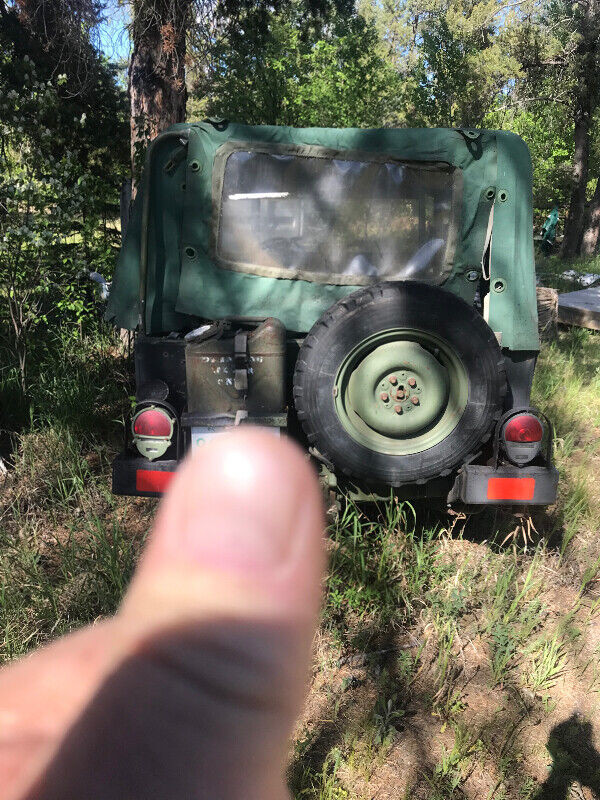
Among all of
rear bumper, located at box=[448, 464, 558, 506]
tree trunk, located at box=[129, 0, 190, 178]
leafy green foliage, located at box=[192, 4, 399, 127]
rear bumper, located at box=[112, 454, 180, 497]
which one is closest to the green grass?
rear bumper, located at box=[112, 454, 180, 497]

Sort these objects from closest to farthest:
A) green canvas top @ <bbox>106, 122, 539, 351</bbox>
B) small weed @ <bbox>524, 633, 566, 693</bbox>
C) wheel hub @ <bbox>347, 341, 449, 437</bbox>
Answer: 1. small weed @ <bbox>524, 633, 566, 693</bbox>
2. wheel hub @ <bbox>347, 341, 449, 437</bbox>
3. green canvas top @ <bbox>106, 122, 539, 351</bbox>

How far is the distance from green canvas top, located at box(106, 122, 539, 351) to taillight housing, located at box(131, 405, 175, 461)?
675 millimetres

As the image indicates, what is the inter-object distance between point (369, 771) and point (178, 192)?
317 cm

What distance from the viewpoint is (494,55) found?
1675 cm

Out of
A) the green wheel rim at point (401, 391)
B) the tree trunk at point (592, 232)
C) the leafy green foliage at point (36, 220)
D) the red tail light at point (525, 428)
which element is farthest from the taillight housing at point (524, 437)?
the tree trunk at point (592, 232)

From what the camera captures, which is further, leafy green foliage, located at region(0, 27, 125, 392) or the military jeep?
leafy green foliage, located at region(0, 27, 125, 392)

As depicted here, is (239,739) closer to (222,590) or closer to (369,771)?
(222,590)

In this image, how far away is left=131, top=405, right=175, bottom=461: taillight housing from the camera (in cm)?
308

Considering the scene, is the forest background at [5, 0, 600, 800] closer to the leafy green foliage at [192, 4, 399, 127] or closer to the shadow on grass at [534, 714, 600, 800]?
the shadow on grass at [534, 714, 600, 800]

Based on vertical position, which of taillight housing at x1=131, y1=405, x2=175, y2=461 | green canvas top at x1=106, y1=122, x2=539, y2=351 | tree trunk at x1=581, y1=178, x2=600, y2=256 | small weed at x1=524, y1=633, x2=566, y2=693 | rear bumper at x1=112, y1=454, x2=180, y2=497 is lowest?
small weed at x1=524, y1=633, x2=566, y2=693

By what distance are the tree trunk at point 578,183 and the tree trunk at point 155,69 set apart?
14635 millimetres

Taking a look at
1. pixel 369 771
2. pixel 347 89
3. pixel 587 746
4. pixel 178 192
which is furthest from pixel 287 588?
pixel 347 89

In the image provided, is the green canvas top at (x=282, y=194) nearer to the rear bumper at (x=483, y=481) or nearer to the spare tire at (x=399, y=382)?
the spare tire at (x=399, y=382)

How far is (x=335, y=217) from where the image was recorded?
3.46 metres
